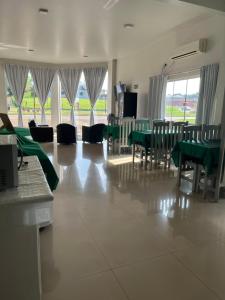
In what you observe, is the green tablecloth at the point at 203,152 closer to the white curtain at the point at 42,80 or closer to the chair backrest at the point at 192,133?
the chair backrest at the point at 192,133

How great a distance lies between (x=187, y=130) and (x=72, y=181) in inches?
82.5

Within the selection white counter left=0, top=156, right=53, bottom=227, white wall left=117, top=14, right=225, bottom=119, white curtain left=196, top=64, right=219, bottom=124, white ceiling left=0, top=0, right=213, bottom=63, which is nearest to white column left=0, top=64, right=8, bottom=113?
white ceiling left=0, top=0, right=213, bottom=63

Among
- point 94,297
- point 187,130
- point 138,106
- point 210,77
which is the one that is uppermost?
point 210,77

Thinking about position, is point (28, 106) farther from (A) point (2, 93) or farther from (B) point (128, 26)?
(B) point (128, 26)

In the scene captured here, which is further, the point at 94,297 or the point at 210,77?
the point at 210,77

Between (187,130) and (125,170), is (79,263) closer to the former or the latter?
(187,130)

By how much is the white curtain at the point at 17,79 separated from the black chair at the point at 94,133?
318 centimetres

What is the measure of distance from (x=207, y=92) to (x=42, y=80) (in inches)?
273

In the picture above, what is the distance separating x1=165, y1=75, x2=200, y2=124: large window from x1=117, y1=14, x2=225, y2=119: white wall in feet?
1.01

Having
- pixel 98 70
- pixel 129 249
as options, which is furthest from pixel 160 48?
pixel 129 249

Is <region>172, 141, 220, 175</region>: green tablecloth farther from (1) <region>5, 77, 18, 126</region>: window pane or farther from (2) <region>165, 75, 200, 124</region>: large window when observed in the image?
(1) <region>5, 77, 18, 126</region>: window pane

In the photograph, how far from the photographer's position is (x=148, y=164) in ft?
17.3

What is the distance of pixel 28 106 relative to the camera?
941cm

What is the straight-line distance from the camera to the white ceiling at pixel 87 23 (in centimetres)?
389
